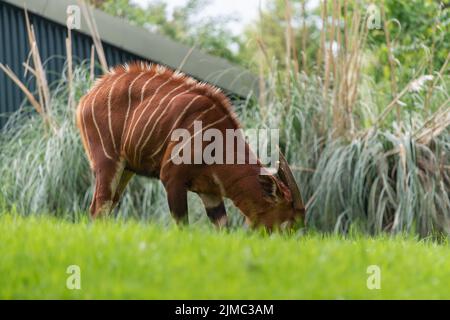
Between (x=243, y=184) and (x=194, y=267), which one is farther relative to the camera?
(x=243, y=184)

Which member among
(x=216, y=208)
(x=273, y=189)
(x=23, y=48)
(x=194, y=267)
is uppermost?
(x=23, y=48)

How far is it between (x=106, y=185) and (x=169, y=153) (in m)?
0.49

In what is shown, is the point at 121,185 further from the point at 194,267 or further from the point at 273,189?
the point at 194,267

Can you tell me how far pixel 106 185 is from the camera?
218 inches

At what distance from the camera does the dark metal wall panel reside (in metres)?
10.2

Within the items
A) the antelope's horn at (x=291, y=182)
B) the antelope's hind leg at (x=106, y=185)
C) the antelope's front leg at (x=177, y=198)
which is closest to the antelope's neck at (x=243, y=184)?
the antelope's horn at (x=291, y=182)

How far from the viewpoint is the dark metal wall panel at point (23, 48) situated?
400 inches

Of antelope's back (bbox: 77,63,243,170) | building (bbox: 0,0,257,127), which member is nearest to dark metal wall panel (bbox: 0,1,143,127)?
building (bbox: 0,0,257,127)

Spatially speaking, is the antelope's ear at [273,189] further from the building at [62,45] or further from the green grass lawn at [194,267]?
the building at [62,45]

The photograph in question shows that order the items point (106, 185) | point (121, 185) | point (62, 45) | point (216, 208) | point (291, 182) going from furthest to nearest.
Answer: point (62, 45)
point (121, 185)
point (216, 208)
point (106, 185)
point (291, 182)

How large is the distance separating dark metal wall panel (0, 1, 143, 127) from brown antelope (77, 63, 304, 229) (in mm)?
4483

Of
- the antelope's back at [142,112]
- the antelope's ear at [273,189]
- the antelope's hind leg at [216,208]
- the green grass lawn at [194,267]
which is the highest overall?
the antelope's back at [142,112]

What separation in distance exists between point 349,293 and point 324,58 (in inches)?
180

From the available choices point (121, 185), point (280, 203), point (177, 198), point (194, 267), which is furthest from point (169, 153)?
point (194, 267)
